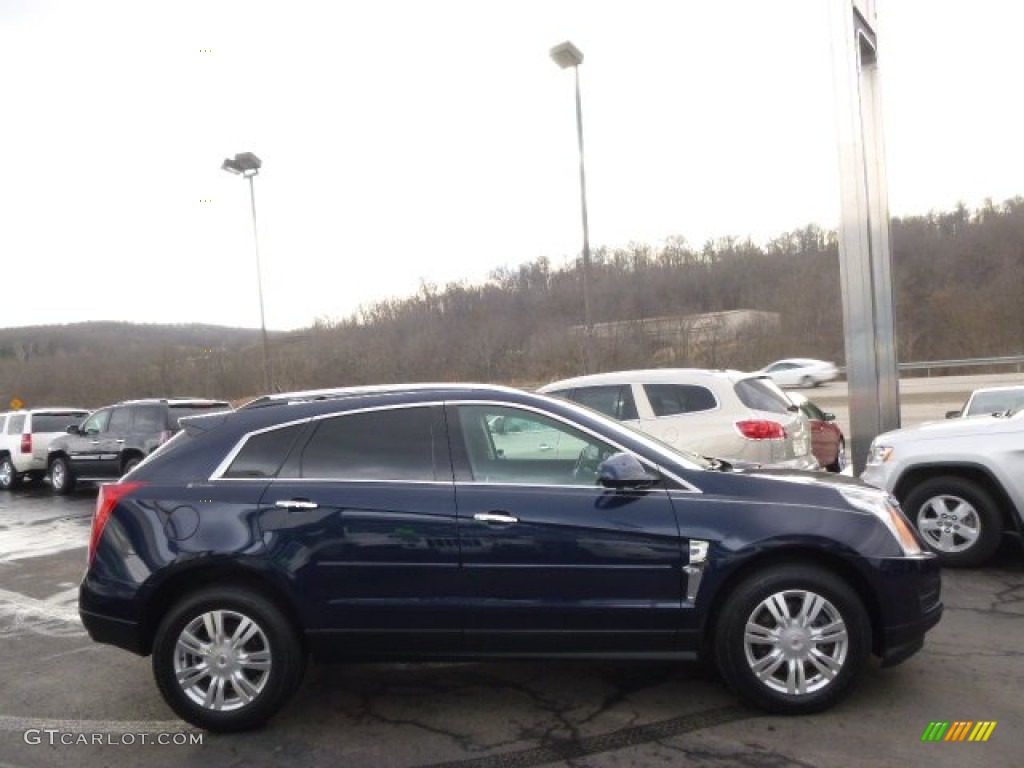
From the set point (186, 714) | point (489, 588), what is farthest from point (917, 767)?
point (186, 714)

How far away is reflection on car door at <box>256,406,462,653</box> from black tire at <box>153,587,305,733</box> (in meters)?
0.20

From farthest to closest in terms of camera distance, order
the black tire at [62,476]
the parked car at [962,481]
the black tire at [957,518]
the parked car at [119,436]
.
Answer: the black tire at [62,476], the parked car at [119,436], the black tire at [957,518], the parked car at [962,481]

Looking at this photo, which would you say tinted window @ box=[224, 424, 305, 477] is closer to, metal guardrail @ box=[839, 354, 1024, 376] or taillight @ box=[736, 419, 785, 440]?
taillight @ box=[736, 419, 785, 440]

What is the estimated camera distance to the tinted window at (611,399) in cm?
911

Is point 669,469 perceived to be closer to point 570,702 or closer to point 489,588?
point 489,588

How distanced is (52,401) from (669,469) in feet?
201

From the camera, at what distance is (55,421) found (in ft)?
60.4

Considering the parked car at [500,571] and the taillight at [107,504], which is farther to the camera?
the taillight at [107,504]

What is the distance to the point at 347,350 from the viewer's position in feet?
153

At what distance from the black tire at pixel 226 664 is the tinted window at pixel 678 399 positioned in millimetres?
5539

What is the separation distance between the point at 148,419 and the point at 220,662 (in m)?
11.3

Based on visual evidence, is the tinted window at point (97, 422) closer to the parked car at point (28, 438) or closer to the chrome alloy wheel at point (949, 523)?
the parked car at point (28, 438)

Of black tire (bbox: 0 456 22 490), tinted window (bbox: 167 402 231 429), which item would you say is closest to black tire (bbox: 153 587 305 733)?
tinted window (bbox: 167 402 231 429)

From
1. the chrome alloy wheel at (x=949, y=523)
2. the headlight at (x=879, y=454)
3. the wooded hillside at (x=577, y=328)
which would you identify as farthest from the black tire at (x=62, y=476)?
the wooded hillside at (x=577, y=328)
